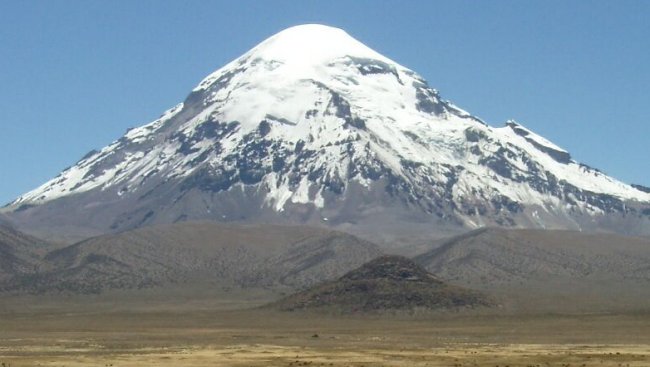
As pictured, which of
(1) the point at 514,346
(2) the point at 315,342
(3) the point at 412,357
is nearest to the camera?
(3) the point at 412,357

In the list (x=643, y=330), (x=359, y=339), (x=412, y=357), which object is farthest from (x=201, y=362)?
(x=643, y=330)

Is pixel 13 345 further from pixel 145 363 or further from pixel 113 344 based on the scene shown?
pixel 145 363

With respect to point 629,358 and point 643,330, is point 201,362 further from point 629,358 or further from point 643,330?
point 643,330

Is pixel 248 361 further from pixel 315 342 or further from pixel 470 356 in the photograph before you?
pixel 315 342

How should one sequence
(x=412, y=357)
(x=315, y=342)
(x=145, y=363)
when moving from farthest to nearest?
(x=315, y=342), (x=412, y=357), (x=145, y=363)

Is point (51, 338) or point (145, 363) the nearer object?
point (145, 363)

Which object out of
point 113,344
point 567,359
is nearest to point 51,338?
point 113,344

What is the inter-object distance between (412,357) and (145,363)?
28406 mm

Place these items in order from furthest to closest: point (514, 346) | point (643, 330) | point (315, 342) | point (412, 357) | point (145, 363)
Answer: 1. point (643, 330)
2. point (315, 342)
3. point (514, 346)
4. point (412, 357)
5. point (145, 363)

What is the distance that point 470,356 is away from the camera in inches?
5507

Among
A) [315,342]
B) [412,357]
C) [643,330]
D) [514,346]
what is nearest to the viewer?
[412,357]

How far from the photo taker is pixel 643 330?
19500 cm

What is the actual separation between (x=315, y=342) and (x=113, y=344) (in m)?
26.3

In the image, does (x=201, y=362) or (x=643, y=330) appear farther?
(x=643, y=330)
